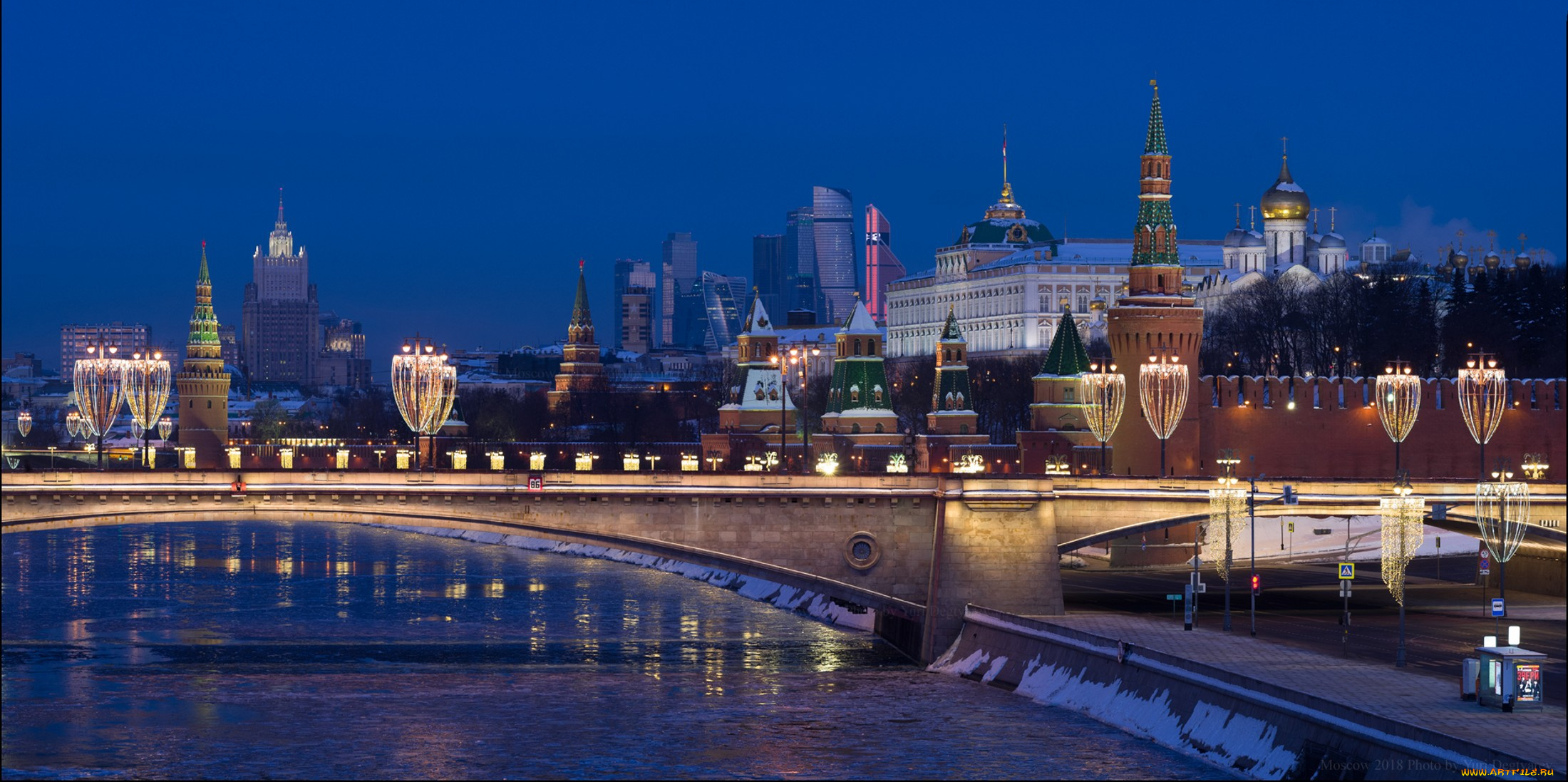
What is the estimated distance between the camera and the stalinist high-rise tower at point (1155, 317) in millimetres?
87500

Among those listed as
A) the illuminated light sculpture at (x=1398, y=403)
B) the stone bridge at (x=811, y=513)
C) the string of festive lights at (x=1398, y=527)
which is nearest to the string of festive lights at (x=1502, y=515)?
the stone bridge at (x=811, y=513)

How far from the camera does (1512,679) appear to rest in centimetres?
3894

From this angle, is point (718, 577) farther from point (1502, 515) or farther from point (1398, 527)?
point (1502, 515)

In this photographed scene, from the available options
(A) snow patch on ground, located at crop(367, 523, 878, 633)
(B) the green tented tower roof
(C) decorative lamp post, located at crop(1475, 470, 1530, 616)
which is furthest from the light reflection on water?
(B) the green tented tower roof

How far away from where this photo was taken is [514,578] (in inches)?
3433

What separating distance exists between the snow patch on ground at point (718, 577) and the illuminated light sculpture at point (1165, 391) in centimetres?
1639

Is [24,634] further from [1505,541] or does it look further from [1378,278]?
[1378,278]

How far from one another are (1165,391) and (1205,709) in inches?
1668

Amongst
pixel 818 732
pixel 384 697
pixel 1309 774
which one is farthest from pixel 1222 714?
pixel 384 697

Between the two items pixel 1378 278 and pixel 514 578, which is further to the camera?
pixel 1378 278

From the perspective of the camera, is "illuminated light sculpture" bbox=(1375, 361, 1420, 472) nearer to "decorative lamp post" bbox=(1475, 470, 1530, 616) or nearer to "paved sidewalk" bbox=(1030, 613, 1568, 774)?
"decorative lamp post" bbox=(1475, 470, 1530, 616)

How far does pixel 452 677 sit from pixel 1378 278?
80.1m

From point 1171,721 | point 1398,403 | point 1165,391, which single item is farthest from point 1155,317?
point 1171,721

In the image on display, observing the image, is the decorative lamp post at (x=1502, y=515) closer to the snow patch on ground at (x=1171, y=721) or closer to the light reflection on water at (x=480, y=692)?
the snow patch on ground at (x=1171, y=721)
